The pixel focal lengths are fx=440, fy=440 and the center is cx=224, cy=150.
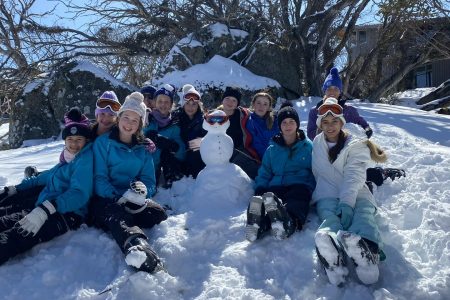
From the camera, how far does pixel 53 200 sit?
11.0 feet

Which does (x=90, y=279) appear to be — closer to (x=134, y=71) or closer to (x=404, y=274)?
(x=404, y=274)

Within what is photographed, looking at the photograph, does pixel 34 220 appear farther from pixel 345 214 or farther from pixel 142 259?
pixel 345 214

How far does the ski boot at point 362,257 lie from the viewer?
105 inches

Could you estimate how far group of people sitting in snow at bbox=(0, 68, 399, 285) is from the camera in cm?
284

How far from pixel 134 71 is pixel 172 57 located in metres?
5.50

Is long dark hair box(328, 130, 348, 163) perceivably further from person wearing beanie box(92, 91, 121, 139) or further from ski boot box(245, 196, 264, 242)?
person wearing beanie box(92, 91, 121, 139)

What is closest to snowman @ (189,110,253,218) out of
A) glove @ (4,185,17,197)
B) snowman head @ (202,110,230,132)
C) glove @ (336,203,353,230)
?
snowman head @ (202,110,230,132)

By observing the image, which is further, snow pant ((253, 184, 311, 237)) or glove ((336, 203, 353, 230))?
snow pant ((253, 184, 311, 237))

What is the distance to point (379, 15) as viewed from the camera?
41.9 ft

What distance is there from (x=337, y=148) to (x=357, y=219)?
28.6 inches

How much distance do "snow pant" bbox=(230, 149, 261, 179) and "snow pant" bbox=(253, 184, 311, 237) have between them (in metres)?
0.59

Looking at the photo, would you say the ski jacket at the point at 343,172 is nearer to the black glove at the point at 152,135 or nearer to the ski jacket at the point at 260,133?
the ski jacket at the point at 260,133

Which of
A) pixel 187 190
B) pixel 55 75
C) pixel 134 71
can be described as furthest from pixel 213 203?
pixel 134 71

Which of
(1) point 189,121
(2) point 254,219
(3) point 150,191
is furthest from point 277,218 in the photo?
(1) point 189,121
